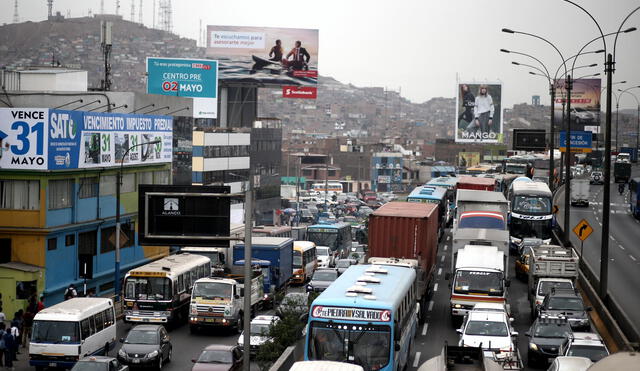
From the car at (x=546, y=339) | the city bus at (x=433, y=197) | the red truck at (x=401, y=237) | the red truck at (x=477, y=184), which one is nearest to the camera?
the car at (x=546, y=339)

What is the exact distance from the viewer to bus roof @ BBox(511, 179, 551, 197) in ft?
159

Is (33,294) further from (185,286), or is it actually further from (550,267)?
(550,267)

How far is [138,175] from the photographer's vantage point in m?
46.8

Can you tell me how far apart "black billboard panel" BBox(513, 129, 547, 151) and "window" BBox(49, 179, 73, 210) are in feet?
134

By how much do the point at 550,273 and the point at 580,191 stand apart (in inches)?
1717

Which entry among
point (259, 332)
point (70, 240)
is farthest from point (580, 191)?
point (259, 332)

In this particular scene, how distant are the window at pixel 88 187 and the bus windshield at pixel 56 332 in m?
14.7

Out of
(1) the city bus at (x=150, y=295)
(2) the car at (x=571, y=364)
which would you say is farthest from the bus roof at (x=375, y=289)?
(1) the city bus at (x=150, y=295)

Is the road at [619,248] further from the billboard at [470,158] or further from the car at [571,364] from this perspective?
the billboard at [470,158]

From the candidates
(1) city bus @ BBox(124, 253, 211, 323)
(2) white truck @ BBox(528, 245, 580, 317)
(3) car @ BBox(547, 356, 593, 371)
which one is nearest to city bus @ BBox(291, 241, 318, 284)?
(1) city bus @ BBox(124, 253, 211, 323)

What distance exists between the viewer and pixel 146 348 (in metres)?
25.6

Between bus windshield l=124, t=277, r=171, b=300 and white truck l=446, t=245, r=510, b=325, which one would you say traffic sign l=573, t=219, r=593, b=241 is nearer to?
white truck l=446, t=245, r=510, b=325

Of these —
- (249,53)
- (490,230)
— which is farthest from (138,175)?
(249,53)

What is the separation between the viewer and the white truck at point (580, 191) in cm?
7375
